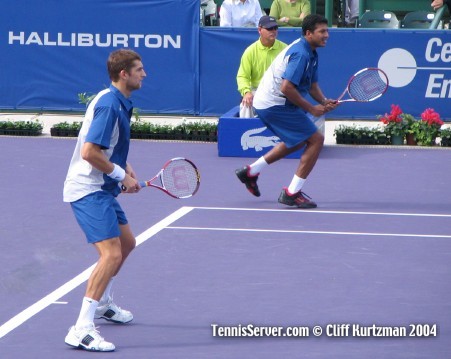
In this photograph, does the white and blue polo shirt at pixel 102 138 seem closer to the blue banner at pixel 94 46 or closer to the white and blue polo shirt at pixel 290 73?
the white and blue polo shirt at pixel 290 73

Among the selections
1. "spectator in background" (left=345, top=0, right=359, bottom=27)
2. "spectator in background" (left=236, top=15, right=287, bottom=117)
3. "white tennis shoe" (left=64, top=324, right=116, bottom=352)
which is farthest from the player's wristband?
"spectator in background" (left=345, top=0, right=359, bottom=27)

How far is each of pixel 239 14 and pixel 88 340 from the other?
1123 cm

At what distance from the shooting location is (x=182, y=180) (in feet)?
24.7

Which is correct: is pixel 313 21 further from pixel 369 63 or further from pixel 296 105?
pixel 369 63

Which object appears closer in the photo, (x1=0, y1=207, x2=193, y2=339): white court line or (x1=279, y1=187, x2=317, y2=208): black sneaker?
(x1=0, y1=207, x2=193, y2=339): white court line

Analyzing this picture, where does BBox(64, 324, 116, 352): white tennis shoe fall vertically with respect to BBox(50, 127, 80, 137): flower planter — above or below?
below

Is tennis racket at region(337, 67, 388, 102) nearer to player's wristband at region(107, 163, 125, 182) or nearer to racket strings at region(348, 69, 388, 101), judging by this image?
racket strings at region(348, 69, 388, 101)

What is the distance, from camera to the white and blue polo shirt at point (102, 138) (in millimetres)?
6812

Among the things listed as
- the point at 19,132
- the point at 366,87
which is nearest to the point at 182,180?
the point at 366,87

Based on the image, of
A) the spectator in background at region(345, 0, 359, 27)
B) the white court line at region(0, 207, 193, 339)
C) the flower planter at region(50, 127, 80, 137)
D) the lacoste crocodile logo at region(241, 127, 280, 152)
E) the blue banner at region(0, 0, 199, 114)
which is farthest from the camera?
the spectator in background at region(345, 0, 359, 27)

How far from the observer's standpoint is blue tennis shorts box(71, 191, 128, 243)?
6879 millimetres

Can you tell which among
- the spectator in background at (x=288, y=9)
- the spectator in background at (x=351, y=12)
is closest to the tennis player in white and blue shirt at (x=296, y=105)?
the spectator in background at (x=288, y=9)

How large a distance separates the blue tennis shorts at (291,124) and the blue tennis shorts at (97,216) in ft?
14.9

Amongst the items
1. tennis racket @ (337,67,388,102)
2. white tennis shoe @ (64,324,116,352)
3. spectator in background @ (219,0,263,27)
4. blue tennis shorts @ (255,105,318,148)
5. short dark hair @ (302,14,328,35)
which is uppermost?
spectator in background @ (219,0,263,27)
